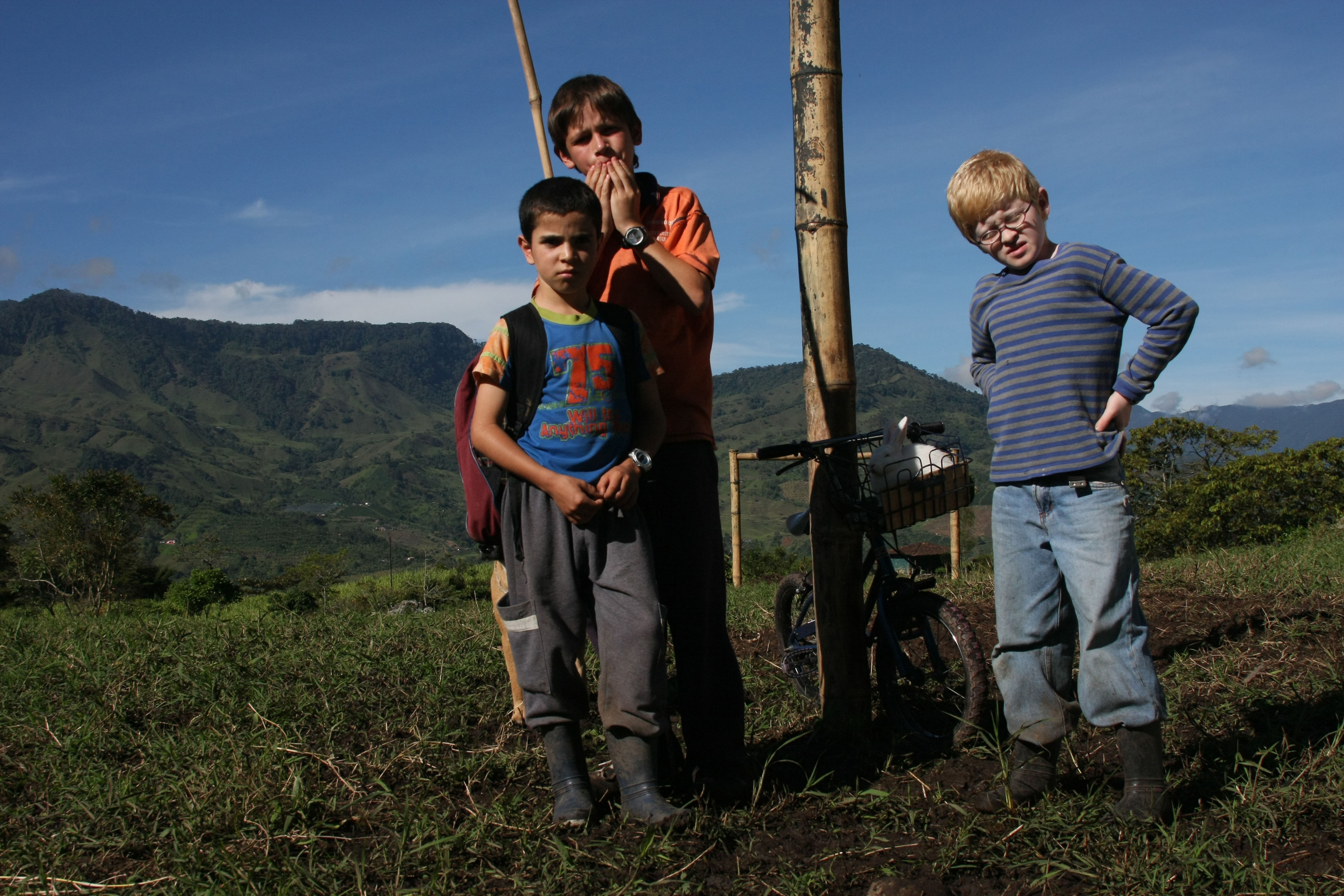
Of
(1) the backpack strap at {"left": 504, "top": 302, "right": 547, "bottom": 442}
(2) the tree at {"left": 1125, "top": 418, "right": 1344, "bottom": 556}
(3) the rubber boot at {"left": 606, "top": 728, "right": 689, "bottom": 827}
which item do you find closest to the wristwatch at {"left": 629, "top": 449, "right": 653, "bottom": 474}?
(1) the backpack strap at {"left": 504, "top": 302, "right": 547, "bottom": 442}

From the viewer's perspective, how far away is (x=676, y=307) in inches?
109

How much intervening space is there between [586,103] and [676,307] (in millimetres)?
626

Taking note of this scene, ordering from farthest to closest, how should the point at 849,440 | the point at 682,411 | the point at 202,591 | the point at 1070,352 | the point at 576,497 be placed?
the point at 202,591
the point at 849,440
the point at 682,411
the point at 1070,352
the point at 576,497

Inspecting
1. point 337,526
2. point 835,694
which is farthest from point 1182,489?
point 337,526

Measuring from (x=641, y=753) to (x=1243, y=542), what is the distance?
17.4 metres

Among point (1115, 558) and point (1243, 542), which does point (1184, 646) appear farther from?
point (1243, 542)

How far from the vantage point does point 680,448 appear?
272cm

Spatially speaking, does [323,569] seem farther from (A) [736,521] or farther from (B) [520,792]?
(B) [520,792]

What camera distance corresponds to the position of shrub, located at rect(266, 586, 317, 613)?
973 cm

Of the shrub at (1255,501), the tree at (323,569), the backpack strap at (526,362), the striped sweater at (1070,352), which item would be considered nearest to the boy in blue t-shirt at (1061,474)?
the striped sweater at (1070,352)

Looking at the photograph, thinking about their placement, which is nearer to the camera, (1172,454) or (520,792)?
(520,792)

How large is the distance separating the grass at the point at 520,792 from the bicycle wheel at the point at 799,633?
0.30 ft

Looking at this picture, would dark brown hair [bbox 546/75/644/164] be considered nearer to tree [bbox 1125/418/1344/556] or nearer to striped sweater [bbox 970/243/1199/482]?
striped sweater [bbox 970/243/1199/482]

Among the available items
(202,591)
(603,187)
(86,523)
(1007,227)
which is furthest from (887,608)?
(86,523)
